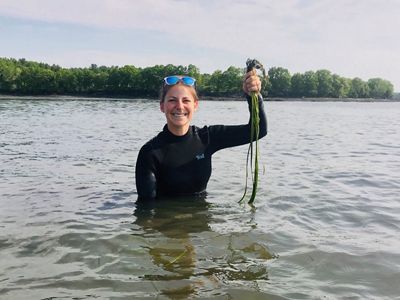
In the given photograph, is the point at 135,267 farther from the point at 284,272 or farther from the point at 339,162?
the point at 339,162

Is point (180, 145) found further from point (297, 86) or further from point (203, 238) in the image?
point (297, 86)

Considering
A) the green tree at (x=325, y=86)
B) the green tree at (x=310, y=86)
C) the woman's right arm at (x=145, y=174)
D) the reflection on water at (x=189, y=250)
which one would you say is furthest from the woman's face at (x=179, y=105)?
the green tree at (x=325, y=86)

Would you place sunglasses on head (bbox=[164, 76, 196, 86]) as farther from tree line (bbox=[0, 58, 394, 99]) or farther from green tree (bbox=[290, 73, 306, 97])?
green tree (bbox=[290, 73, 306, 97])

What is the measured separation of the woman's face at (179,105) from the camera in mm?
6500

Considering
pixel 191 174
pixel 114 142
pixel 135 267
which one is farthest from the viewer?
pixel 114 142

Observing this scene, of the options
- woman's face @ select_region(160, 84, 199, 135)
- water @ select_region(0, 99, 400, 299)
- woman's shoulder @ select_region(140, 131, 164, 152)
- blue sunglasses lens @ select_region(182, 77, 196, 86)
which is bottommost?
water @ select_region(0, 99, 400, 299)

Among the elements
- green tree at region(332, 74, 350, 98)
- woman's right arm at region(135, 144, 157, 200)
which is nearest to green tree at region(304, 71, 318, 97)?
green tree at region(332, 74, 350, 98)

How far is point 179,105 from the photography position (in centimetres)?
653

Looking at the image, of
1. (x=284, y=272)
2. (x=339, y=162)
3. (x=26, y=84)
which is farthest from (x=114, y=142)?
(x=26, y=84)

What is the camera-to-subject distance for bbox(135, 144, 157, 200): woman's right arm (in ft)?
21.8

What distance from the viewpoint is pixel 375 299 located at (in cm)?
397

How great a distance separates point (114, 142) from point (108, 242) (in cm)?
1330

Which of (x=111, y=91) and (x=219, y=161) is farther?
(x=111, y=91)

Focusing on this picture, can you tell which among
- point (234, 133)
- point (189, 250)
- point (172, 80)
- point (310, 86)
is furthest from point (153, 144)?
point (310, 86)
